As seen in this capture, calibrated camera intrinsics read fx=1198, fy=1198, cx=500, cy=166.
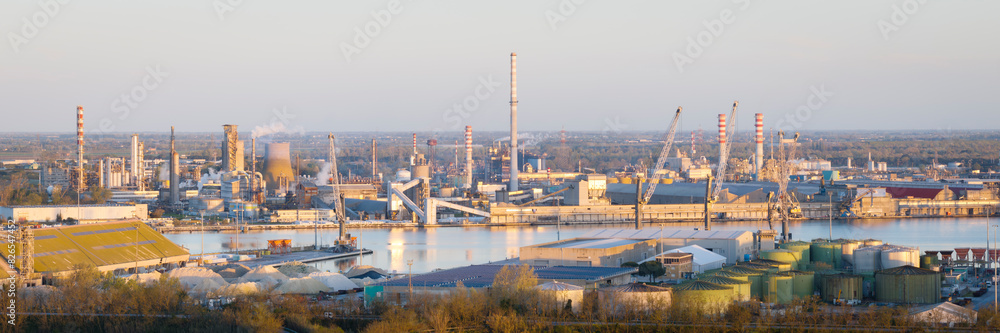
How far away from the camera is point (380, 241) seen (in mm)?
15852

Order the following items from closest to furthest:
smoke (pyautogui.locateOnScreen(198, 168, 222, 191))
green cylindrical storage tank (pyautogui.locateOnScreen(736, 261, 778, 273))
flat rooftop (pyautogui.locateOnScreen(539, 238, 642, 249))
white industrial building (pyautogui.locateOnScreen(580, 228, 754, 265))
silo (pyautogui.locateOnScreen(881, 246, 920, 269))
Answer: green cylindrical storage tank (pyautogui.locateOnScreen(736, 261, 778, 273)) → silo (pyautogui.locateOnScreen(881, 246, 920, 269)) → flat rooftop (pyautogui.locateOnScreen(539, 238, 642, 249)) → white industrial building (pyautogui.locateOnScreen(580, 228, 754, 265)) → smoke (pyautogui.locateOnScreen(198, 168, 222, 191))

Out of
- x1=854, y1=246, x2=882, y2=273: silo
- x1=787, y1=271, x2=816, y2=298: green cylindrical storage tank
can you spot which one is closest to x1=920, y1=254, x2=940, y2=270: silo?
x1=854, y1=246, x2=882, y2=273: silo

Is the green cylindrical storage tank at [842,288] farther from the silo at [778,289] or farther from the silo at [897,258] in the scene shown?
the silo at [897,258]

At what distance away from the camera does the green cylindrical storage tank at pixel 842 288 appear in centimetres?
871

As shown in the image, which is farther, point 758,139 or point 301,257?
point 758,139

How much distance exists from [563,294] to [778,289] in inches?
65.9

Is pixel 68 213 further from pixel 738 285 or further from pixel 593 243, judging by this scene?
pixel 738 285

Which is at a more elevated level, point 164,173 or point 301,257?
point 164,173

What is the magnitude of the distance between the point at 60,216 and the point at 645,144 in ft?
132

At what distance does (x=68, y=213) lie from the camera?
17.2m

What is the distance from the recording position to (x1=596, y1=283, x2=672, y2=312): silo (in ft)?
25.5

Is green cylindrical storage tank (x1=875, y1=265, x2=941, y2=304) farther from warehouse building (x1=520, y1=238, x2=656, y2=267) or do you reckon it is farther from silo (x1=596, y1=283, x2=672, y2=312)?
warehouse building (x1=520, y1=238, x2=656, y2=267)

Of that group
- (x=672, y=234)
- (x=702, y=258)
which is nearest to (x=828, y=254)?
(x=702, y=258)

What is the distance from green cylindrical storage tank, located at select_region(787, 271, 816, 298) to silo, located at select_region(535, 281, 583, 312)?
1.68 m
